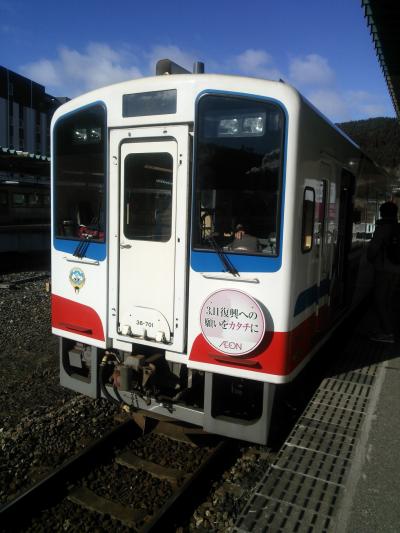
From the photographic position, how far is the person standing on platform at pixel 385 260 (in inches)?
243

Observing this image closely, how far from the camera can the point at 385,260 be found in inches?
250

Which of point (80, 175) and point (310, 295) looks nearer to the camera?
point (310, 295)

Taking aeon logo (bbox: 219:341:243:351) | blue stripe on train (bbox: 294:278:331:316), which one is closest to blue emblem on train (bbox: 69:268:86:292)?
aeon logo (bbox: 219:341:243:351)

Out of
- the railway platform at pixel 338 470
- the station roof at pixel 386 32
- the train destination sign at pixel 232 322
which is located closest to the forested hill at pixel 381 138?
the station roof at pixel 386 32

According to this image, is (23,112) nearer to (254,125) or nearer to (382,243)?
(382,243)

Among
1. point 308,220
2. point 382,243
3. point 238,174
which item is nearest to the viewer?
point 238,174

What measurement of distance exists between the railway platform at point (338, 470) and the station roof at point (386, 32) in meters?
A: 5.86

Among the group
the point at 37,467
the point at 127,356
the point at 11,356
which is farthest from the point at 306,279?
the point at 11,356

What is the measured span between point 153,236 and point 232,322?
994 mm

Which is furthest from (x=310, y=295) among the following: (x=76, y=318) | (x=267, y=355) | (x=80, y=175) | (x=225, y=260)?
(x=80, y=175)

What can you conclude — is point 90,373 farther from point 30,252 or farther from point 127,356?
point 30,252

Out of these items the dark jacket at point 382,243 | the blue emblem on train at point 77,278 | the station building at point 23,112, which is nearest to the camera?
the blue emblem on train at point 77,278

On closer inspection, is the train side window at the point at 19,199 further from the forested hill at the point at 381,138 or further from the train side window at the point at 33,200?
the forested hill at the point at 381,138

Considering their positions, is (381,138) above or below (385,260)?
above
